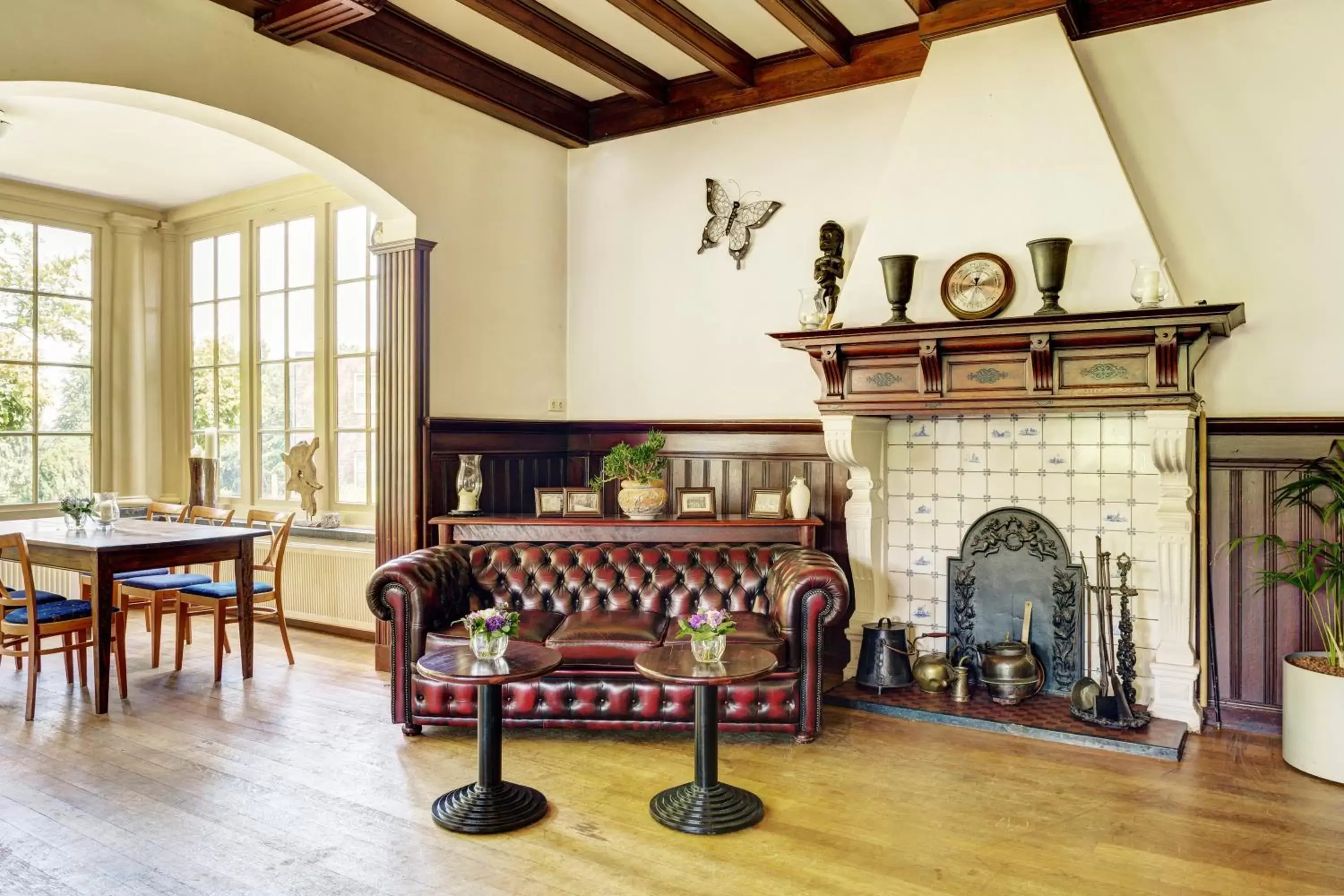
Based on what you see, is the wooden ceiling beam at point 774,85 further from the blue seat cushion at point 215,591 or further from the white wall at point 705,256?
the blue seat cushion at point 215,591

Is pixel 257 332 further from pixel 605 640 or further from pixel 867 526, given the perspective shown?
pixel 867 526

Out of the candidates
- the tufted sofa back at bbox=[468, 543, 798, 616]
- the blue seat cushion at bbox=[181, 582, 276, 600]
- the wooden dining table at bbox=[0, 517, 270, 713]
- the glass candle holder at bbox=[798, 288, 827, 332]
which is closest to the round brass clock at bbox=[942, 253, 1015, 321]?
the glass candle holder at bbox=[798, 288, 827, 332]

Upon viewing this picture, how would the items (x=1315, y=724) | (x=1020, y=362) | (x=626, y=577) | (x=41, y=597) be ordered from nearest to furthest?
(x=1315, y=724)
(x=1020, y=362)
(x=626, y=577)
(x=41, y=597)

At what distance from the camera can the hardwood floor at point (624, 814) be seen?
9.32 feet

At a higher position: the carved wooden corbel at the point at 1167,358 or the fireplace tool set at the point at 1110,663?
the carved wooden corbel at the point at 1167,358

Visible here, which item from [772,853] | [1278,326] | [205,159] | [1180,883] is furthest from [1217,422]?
[205,159]

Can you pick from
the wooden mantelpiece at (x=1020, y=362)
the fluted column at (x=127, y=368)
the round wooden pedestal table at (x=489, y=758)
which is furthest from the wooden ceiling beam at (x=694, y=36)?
the fluted column at (x=127, y=368)

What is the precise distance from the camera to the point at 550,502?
17.2ft

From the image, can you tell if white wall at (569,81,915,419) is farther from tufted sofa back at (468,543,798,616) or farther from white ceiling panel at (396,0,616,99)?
tufted sofa back at (468,543,798,616)

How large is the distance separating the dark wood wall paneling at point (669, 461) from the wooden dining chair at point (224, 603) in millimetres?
1029

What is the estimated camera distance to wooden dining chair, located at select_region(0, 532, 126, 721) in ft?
14.6

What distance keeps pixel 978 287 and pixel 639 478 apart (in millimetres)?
2038

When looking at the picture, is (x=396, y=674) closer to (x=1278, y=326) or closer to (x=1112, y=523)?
(x=1112, y=523)

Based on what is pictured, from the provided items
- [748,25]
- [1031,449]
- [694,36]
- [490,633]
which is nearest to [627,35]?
[694,36]
